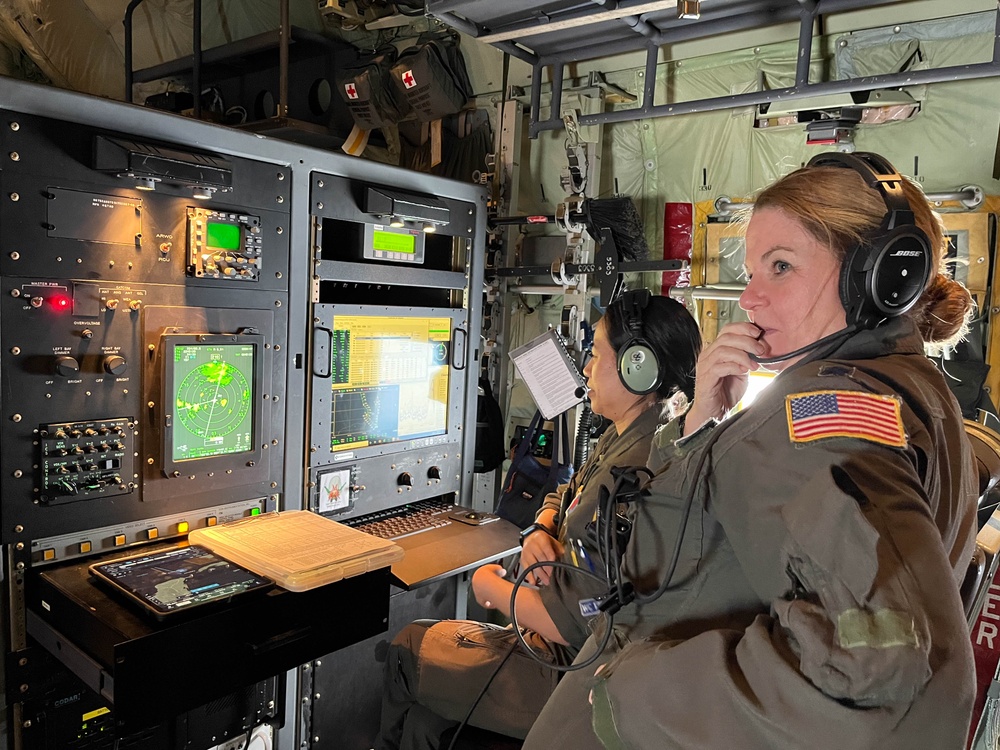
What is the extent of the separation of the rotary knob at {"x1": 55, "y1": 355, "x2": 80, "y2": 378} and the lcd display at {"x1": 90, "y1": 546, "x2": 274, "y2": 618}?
1.54ft

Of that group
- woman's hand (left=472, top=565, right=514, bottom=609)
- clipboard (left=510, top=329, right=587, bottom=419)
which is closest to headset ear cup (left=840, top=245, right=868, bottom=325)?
woman's hand (left=472, top=565, right=514, bottom=609)

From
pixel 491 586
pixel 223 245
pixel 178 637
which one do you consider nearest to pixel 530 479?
pixel 491 586

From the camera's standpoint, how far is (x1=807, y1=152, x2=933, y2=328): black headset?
0.96 meters

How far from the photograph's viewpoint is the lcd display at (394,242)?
2.50 meters

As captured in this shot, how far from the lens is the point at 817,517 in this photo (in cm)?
82

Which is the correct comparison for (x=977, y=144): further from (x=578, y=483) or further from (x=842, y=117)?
(x=578, y=483)

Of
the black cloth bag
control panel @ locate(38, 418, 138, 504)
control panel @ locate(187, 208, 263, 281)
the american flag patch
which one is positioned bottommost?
the black cloth bag

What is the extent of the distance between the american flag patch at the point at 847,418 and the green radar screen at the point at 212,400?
1.64m

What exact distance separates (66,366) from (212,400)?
411 mm

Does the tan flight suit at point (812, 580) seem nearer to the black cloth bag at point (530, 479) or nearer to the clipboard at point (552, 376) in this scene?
the clipboard at point (552, 376)

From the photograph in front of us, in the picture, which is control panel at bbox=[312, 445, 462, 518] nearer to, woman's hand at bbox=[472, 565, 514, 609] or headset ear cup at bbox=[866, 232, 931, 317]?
woman's hand at bbox=[472, 565, 514, 609]

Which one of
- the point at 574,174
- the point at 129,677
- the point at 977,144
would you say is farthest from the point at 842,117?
the point at 129,677

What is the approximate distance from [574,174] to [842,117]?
95 centimetres

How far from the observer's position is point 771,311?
109 centimetres
